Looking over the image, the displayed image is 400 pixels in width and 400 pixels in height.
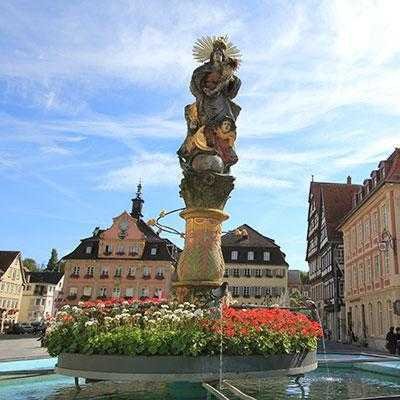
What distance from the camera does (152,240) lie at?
6594 centimetres

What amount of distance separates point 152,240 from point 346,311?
90.8 feet

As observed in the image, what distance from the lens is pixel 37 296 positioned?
86000 mm

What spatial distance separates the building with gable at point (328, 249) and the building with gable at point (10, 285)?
40419mm

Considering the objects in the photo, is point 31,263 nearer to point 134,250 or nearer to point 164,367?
point 134,250

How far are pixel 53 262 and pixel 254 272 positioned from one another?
240 feet

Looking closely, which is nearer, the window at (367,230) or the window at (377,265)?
the window at (377,265)

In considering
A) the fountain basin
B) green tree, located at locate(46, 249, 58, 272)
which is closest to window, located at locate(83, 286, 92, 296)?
the fountain basin

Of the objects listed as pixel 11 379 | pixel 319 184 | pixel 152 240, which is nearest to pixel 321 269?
pixel 319 184

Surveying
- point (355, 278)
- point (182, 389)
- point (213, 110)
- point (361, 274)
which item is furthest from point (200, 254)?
point (355, 278)

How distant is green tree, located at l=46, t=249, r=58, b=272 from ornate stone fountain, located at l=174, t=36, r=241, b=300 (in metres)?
114

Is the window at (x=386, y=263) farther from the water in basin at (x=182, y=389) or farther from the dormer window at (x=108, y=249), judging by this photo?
the dormer window at (x=108, y=249)

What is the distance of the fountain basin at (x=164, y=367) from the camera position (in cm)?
646

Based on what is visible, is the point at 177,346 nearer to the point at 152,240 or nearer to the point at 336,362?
the point at 336,362

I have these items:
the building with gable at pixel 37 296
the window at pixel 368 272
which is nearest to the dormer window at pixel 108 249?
the building with gable at pixel 37 296
